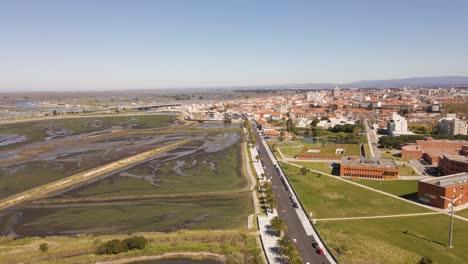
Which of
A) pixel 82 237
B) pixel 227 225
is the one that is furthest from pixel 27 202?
pixel 227 225

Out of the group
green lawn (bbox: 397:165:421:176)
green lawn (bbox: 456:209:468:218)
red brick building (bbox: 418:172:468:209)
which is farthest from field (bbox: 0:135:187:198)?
green lawn (bbox: 456:209:468:218)

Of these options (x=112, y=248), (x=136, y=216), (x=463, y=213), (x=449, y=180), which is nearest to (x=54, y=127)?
(x=136, y=216)

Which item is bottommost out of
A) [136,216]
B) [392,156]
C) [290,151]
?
[136,216]

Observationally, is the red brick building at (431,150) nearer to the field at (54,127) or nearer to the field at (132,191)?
the field at (132,191)

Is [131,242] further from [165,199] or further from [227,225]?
[165,199]

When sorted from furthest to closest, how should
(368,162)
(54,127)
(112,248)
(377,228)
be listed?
(54,127)
(368,162)
(377,228)
(112,248)

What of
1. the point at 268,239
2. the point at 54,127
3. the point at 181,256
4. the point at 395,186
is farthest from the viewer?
the point at 54,127

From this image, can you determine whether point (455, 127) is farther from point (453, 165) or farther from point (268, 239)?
point (268, 239)

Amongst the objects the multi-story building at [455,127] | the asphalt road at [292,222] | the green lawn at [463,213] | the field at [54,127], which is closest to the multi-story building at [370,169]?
the asphalt road at [292,222]
